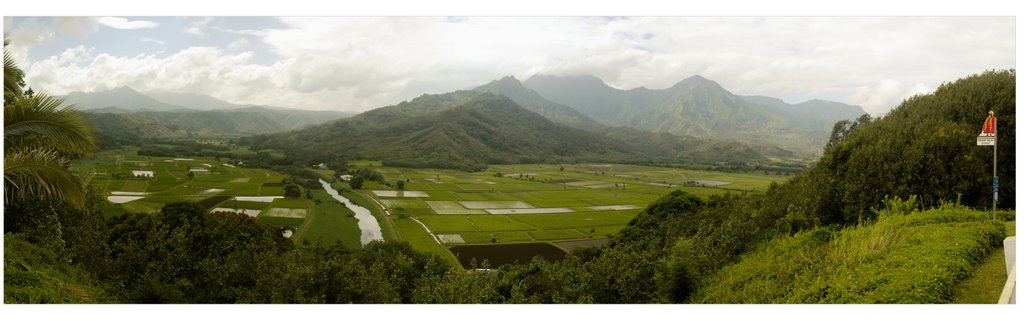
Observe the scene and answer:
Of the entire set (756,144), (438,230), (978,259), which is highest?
(756,144)

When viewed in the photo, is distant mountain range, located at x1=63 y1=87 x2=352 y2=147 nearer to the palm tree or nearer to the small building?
the small building

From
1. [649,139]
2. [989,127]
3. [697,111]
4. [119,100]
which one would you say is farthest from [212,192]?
[649,139]

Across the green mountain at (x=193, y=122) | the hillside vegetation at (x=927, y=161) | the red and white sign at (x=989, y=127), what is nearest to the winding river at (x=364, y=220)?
the green mountain at (x=193, y=122)

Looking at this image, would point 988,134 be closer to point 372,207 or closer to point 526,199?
point 526,199

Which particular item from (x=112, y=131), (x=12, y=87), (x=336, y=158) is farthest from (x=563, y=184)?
(x=12, y=87)

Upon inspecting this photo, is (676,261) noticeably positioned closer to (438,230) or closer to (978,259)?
(978,259)

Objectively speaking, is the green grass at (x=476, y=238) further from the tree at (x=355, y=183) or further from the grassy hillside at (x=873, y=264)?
the grassy hillside at (x=873, y=264)

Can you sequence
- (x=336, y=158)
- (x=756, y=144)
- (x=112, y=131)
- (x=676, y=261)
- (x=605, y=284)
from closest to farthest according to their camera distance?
(x=676, y=261) < (x=605, y=284) < (x=112, y=131) < (x=336, y=158) < (x=756, y=144)

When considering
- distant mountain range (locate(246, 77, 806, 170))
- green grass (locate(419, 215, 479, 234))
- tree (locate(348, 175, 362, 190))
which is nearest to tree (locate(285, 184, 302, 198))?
tree (locate(348, 175, 362, 190))
